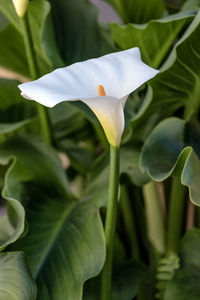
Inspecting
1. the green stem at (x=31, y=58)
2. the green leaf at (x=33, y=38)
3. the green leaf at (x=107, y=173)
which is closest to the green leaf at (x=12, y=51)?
the green leaf at (x=33, y=38)

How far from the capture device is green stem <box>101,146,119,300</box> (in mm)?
389

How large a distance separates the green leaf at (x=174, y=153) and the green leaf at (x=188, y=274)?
0.40 feet

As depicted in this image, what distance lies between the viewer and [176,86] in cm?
55

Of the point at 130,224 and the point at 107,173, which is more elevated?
the point at 107,173

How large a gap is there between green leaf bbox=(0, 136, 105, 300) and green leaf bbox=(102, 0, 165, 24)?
25 cm

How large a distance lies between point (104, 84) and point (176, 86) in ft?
0.70

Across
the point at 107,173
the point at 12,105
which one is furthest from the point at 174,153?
the point at 12,105

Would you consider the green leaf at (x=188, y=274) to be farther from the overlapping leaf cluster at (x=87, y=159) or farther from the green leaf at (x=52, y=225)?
the green leaf at (x=52, y=225)

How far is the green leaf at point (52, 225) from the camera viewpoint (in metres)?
0.46

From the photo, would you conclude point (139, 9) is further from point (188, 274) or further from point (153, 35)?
point (188, 274)

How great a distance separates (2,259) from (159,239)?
31 cm

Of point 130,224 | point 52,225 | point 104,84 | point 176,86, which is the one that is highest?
point 104,84

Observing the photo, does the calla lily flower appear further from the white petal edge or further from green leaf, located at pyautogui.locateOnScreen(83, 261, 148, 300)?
green leaf, located at pyautogui.locateOnScreen(83, 261, 148, 300)

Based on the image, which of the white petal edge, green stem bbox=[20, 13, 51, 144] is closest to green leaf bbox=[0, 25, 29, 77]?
green stem bbox=[20, 13, 51, 144]
